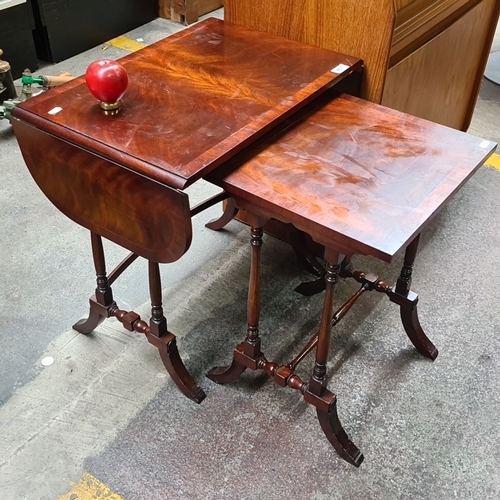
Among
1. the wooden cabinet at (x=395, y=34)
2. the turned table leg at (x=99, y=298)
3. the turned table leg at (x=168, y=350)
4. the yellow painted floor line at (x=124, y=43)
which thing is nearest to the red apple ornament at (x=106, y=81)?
the turned table leg at (x=99, y=298)

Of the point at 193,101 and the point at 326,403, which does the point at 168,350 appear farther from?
the point at 193,101

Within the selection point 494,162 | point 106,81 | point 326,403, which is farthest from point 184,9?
point 326,403

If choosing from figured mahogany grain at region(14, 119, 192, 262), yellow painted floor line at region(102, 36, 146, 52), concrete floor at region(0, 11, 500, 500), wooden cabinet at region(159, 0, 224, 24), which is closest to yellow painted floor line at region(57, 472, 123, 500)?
concrete floor at region(0, 11, 500, 500)

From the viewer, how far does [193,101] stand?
1.60 metres

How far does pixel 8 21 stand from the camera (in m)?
3.34

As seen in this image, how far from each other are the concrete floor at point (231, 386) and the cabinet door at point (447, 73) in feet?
1.74

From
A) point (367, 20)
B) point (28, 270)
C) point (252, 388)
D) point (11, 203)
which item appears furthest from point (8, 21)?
point (252, 388)

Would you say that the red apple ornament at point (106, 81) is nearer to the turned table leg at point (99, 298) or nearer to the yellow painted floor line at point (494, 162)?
the turned table leg at point (99, 298)

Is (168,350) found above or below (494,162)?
above

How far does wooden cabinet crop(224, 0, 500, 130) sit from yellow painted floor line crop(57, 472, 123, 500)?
4.49 ft

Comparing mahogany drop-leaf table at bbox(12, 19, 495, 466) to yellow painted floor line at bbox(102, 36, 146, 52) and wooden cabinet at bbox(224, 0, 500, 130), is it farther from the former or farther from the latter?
yellow painted floor line at bbox(102, 36, 146, 52)

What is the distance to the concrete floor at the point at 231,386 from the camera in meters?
1.67

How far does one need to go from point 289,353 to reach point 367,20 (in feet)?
3.46

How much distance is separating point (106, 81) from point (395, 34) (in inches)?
33.5
